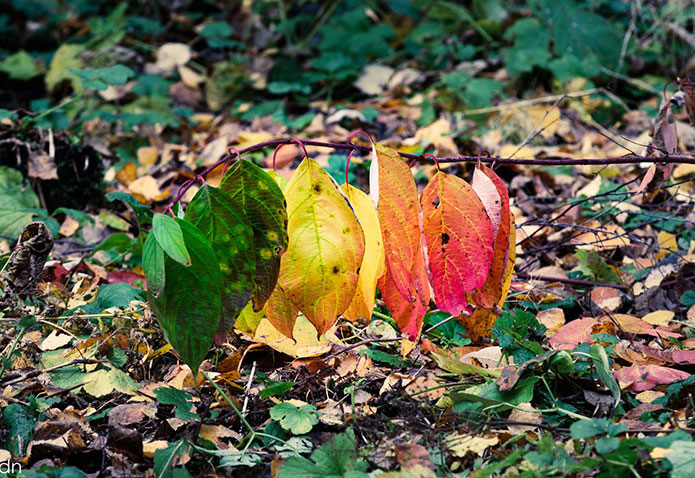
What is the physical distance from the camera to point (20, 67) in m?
3.98

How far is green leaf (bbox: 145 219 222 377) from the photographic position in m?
0.96

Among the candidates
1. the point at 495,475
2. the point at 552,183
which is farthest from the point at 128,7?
the point at 495,475

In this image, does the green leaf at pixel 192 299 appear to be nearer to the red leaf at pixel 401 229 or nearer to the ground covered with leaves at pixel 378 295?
the ground covered with leaves at pixel 378 295

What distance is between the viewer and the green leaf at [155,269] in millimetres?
910

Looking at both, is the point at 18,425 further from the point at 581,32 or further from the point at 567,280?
the point at 581,32

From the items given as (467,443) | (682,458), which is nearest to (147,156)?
(467,443)

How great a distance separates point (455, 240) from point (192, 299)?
18.5 inches

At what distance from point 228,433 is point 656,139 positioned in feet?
4.11

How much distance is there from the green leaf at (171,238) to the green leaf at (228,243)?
0.09 meters

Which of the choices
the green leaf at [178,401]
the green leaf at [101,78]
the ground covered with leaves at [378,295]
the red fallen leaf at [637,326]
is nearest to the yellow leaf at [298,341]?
the ground covered with leaves at [378,295]

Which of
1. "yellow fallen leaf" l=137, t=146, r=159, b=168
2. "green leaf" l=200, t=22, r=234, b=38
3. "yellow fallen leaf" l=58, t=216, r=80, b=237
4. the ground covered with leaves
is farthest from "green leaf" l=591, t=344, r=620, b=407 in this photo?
"green leaf" l=200, t=22, r=234, b=38

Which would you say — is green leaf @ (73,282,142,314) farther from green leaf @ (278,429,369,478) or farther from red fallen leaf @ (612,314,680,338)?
red fallen leaf @ (612,314,680,338)

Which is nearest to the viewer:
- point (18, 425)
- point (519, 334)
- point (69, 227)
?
point (18, 425)

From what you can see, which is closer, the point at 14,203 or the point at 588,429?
the point at 588,429
